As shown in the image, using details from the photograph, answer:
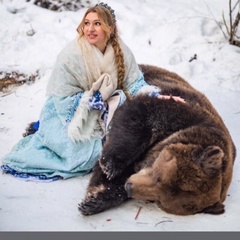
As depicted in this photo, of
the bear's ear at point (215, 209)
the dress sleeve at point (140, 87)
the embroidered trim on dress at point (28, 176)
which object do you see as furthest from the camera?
the dress sleeve at point (140, 87)

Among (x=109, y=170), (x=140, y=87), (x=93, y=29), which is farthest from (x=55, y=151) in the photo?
(x=93, y=29)

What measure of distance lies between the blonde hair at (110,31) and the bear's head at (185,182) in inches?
43.4

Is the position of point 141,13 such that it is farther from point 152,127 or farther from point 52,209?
point 52,209

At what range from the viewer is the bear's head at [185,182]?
317cm

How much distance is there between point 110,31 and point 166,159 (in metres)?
1.36

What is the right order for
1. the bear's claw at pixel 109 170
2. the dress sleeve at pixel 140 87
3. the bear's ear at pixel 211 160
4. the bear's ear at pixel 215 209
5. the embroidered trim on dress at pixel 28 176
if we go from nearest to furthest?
the bear's ear at pixel 211 160 < the bear's ear at pixel 215 209 < the bear's claw at pixel 109 170 < the embroidered trim on dress at pixel 28 176 < the dress sleeve at pixel 140 87

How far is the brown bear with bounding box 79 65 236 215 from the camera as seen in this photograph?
125 inches

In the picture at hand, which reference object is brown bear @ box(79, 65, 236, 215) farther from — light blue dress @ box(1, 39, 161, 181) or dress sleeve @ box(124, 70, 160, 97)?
light blue dress @ box(1, 39, 161, 181)

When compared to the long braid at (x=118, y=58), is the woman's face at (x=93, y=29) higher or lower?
higher

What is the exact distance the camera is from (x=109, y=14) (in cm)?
410

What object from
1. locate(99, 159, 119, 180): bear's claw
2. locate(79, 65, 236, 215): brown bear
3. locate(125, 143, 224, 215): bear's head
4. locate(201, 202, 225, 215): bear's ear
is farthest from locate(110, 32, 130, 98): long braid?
locate(201, 202, 225, 215): bear's ear

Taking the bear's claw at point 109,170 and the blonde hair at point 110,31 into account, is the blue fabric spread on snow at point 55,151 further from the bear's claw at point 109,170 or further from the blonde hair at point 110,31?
the bear's claw at point 109,170

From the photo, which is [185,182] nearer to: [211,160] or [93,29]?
[211,160]

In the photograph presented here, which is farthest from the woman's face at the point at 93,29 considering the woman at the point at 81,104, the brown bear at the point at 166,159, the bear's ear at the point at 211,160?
the bear's ear at the point at 211,160
